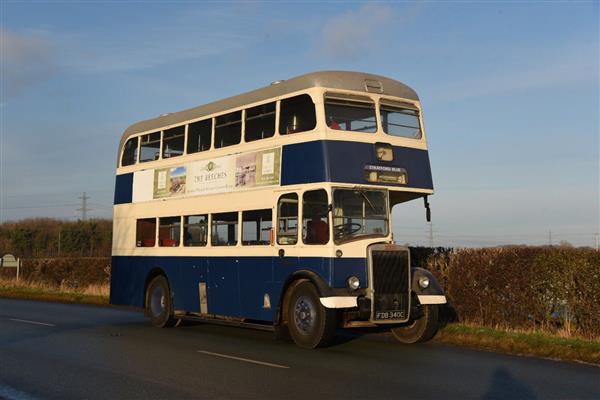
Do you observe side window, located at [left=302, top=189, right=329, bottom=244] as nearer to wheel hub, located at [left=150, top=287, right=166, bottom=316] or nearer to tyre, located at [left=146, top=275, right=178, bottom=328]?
tyre, located at [left=146, top=275, right=178, bottom=328]

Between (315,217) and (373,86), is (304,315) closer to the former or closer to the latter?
(315,217)

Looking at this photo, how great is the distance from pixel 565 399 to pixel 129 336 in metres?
9.11

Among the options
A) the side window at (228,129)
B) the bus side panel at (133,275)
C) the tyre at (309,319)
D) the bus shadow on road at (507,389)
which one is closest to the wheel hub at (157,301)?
the bus side panel at (133,275)

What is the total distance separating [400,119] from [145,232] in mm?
7313

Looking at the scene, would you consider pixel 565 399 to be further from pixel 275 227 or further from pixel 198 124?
pixel 198 124

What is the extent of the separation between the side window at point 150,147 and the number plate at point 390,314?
751 centimetres

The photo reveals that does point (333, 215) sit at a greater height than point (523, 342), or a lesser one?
greater

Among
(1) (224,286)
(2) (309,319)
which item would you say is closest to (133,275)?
(1) (224,286)

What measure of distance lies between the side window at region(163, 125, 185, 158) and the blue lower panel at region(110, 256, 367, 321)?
8.07ft

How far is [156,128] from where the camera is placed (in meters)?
17.1

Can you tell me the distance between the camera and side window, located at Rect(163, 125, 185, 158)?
53.2ft

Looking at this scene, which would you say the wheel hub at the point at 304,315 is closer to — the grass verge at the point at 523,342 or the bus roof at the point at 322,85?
the grass verge at the point at 523,342

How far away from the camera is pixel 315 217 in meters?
12.3

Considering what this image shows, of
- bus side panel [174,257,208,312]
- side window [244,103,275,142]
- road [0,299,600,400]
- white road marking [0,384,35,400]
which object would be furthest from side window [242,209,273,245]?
white road marking [0,384,35,400]
